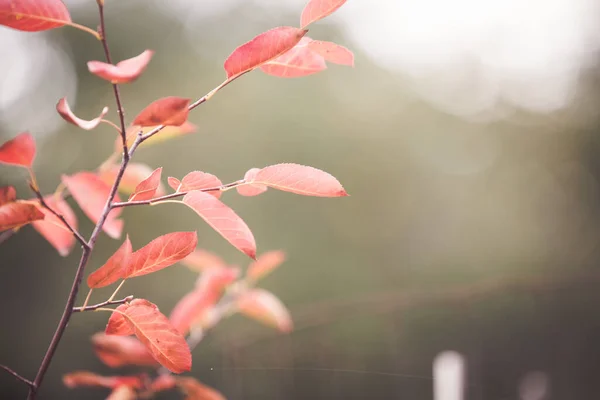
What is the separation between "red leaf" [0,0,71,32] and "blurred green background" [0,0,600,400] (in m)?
1.57

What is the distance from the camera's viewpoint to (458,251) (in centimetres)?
369

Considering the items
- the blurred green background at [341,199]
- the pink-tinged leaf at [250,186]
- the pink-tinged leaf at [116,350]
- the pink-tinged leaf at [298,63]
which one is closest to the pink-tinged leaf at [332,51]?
the pink-tinged leaf at [298,63]

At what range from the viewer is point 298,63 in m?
0.39

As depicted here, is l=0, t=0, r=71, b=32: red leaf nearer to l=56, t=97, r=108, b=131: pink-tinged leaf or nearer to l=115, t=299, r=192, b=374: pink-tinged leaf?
l=56, t=97, r=108, b=131: pink-tinged leaf

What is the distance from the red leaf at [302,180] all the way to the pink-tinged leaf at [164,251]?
74mm

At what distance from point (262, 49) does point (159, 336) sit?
9.1 inches

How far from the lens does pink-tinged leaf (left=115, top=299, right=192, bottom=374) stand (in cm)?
35

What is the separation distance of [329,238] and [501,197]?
164 centimetres

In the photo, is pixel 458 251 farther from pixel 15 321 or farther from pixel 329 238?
pixel 15 321

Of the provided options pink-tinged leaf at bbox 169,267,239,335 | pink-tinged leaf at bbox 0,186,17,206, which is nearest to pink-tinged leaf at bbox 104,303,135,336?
pink-tinged leaf at bbox 0,186,17,206

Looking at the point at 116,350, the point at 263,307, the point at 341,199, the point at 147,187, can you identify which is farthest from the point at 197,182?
the point at 341,199

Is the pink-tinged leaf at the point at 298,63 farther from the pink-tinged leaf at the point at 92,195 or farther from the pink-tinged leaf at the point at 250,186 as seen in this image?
the pink-tinged leaf at the point at 92,195

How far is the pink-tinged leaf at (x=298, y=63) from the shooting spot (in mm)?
389

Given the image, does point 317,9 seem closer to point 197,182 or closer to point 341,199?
point 197,182
